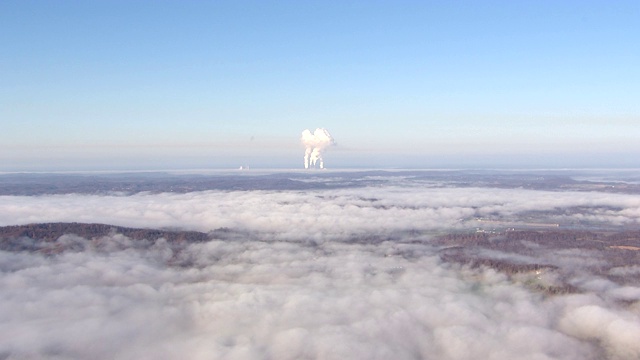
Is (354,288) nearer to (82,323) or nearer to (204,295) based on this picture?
(204,295)

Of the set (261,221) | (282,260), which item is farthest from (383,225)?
(282,260)

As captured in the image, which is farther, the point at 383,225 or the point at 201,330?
the point at 383,225

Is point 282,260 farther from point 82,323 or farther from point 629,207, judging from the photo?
point 629,207

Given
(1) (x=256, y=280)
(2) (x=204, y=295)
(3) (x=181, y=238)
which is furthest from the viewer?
(3) (x=181, y=238)

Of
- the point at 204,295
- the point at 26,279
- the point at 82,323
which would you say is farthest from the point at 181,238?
the point at 82,323

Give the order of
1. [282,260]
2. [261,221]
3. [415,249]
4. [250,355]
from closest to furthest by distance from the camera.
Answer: [250,355] → [282,260] → [415,249] → [261,221]

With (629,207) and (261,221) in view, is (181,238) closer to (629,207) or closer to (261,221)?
(261,221)

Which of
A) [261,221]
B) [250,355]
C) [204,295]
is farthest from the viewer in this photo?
[261,221]

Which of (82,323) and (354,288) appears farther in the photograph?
(354,288)

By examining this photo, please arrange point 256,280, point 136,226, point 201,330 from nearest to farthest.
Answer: point 201,330 → point 256,280 → point 136,226
